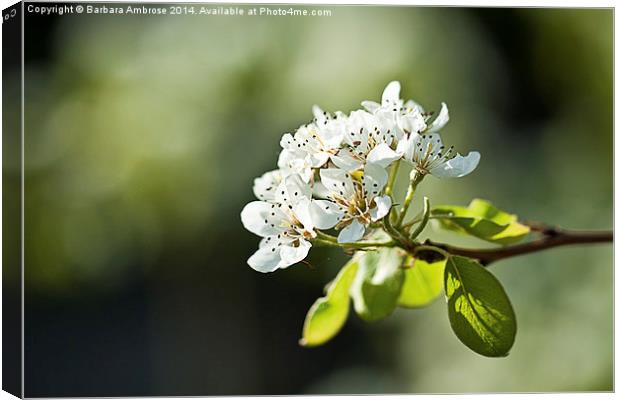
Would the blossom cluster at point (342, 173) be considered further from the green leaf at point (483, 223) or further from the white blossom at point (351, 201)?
the green leaf at point (483, 223)

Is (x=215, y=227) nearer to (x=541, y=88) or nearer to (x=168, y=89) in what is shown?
(x=168, y=89)

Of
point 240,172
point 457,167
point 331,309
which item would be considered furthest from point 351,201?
point 240,172

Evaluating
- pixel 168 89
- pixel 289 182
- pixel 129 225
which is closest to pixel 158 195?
pixel 129 225

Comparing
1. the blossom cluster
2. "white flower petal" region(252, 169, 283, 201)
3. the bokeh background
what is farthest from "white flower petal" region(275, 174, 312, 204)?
the bokeh background

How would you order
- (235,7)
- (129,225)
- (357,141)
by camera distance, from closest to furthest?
(357,141)
(235,7)
(129,225)

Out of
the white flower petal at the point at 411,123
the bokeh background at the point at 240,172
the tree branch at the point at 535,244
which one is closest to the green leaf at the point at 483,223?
the tree branch at the point at 535,244

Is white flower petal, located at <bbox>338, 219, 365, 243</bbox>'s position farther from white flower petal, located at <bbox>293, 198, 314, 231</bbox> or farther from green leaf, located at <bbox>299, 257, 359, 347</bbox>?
green leaf, located at <bbox>299, 257, 359, 347</bbox>
